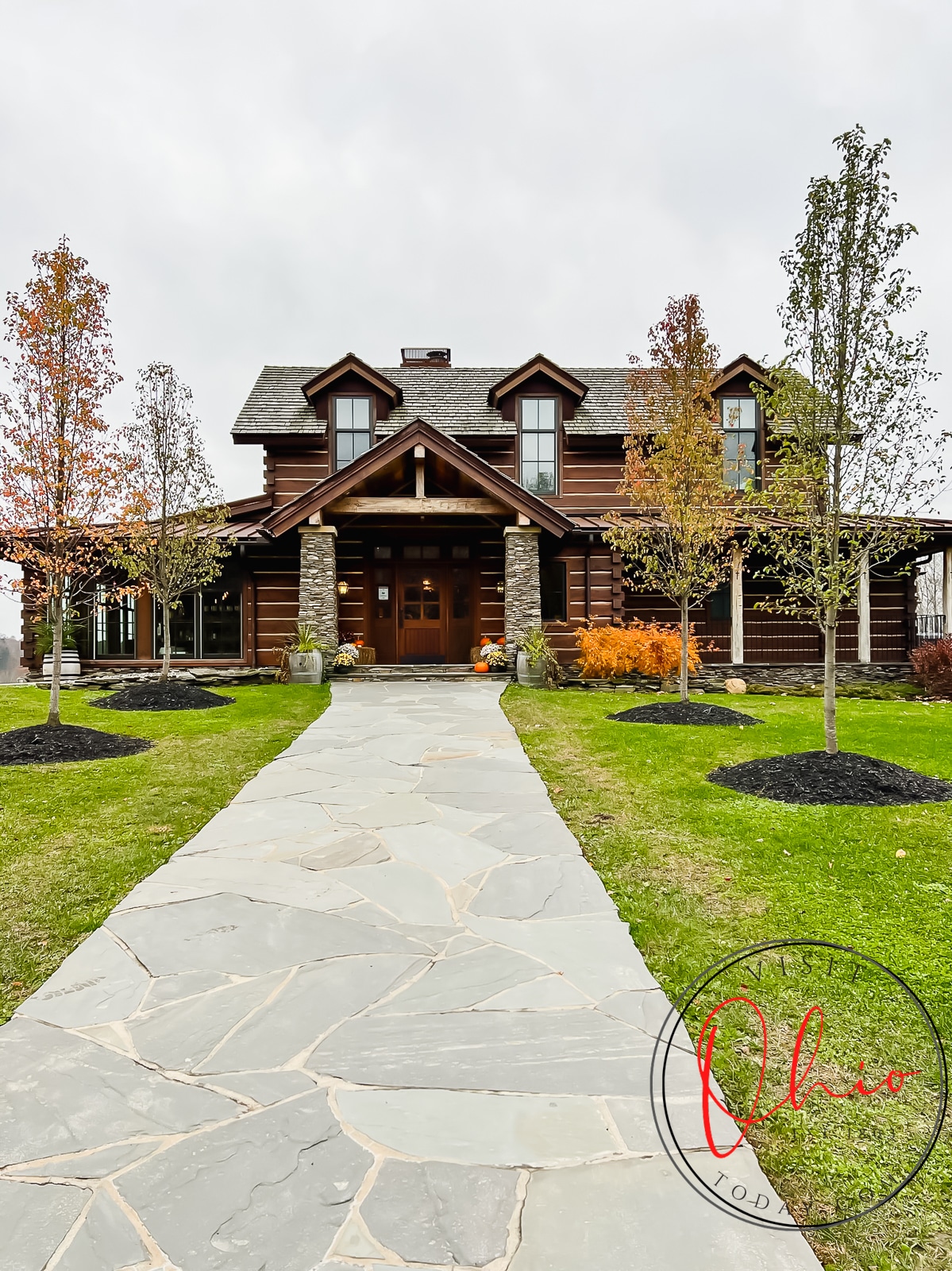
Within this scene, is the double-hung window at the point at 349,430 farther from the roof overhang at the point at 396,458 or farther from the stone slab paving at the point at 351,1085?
the stone slab paving at the point at 351,1085

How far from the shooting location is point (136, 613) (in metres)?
16.8

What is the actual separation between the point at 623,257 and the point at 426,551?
10165cm

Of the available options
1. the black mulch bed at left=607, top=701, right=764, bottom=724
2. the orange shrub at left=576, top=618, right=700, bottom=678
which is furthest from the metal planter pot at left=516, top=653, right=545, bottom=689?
the black mulch bed at left=607, top=701, right=764, bottom=724

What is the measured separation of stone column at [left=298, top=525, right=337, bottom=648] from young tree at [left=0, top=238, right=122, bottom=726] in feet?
20.3

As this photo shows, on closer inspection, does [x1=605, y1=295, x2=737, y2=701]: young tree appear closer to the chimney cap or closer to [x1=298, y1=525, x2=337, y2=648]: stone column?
[x1=298, y1=525, x2=337, y2=648]: stone column

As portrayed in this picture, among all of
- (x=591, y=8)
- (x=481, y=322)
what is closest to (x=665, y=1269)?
(x=591, y=8)

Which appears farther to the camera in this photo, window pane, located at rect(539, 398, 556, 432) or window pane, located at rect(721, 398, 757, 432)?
window pane, located at rect(539, 398, 556, 432)

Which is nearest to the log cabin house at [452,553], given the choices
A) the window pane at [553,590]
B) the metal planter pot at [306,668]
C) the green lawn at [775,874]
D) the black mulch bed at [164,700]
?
the window pane at [553,590]

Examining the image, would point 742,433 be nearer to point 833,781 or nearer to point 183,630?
point 833,781

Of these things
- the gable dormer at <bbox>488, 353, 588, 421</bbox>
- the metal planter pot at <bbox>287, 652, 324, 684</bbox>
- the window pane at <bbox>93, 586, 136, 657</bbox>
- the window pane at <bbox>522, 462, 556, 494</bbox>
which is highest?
the gable dormer at <bbox>488, 353, 588, 421</bbox>

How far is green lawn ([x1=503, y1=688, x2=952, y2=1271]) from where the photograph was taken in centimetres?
191

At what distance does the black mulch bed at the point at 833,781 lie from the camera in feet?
18.6

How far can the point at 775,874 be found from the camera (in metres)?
4.16

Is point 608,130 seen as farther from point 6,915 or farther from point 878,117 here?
point 6,915
